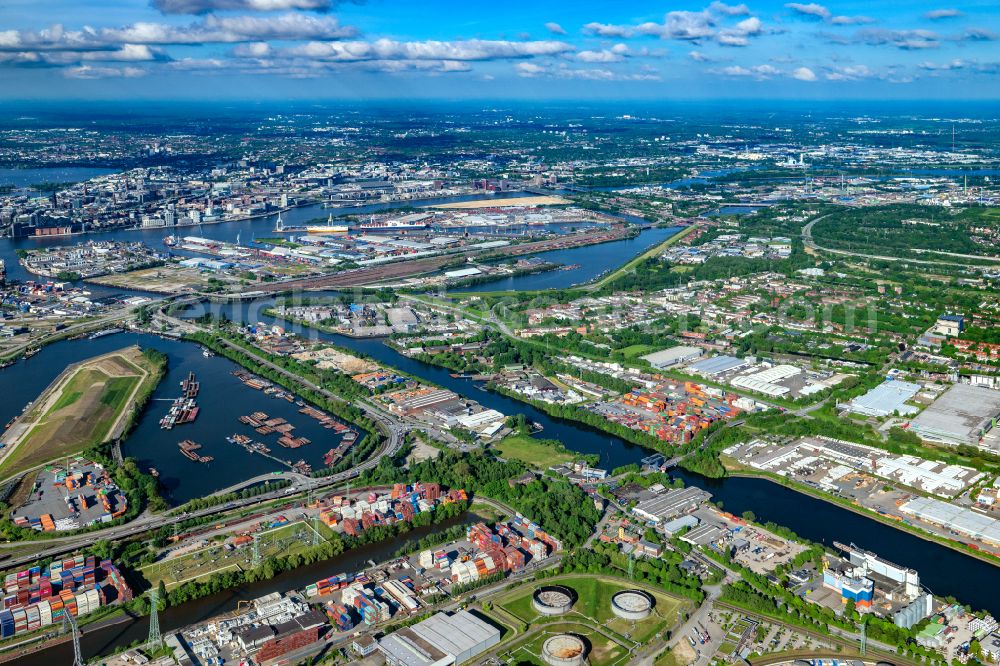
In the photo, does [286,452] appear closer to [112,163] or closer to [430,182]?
[430,182]

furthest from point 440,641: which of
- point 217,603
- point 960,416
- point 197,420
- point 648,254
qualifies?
point 648,254

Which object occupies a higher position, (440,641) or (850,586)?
(850,586)

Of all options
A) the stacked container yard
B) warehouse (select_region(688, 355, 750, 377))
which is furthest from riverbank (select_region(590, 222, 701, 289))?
the stacked container yard

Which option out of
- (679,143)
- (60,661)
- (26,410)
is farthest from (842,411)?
(679,143)

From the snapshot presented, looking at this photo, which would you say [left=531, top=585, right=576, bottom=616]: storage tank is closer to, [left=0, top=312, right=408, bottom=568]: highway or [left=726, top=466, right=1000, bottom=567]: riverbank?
[left=0, top=312, right=408, bottom=568]: highway

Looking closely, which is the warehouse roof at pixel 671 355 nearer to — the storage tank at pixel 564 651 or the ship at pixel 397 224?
the storage tank at pixel 564 651

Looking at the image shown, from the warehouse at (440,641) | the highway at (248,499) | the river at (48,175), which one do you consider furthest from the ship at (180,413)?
the river at (48,175)

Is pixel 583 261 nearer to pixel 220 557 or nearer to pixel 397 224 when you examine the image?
pixel 397 224
